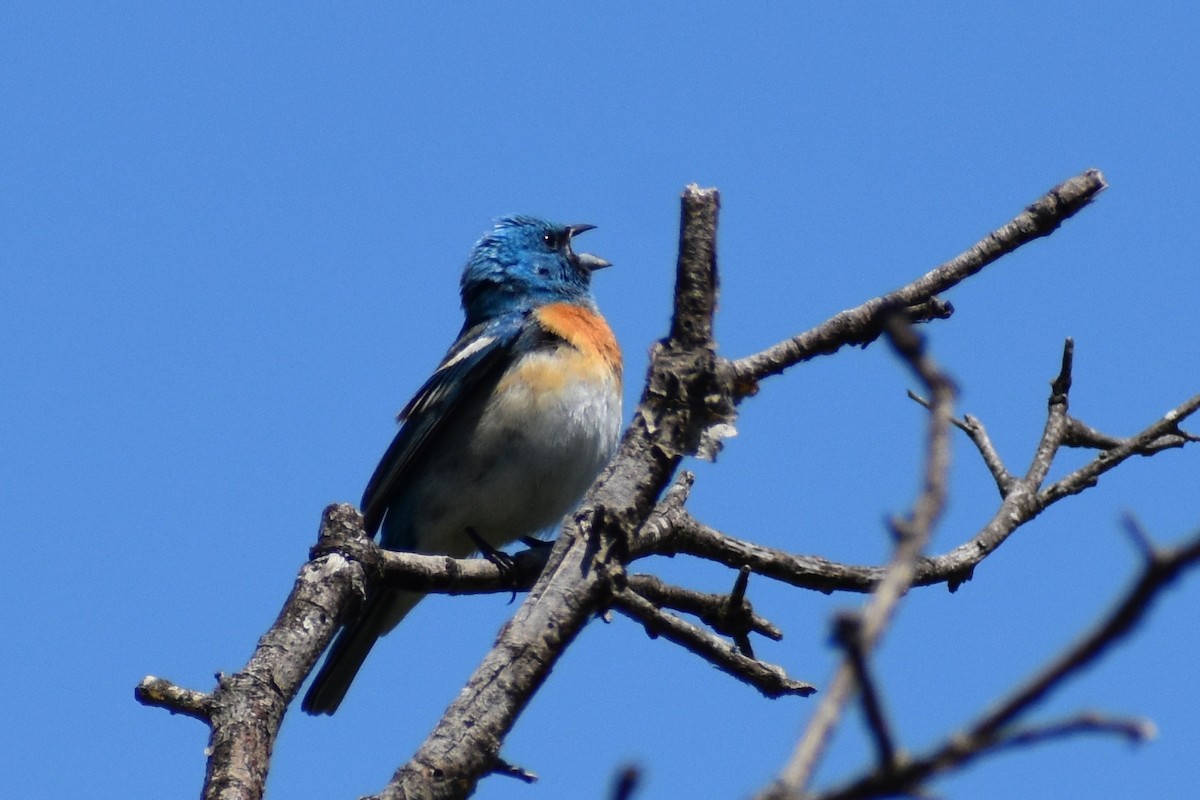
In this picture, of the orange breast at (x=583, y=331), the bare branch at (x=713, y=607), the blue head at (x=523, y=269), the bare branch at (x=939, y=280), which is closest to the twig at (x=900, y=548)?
the bare branch at (x=939, y=280)

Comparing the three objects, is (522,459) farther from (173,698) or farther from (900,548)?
(900,548)

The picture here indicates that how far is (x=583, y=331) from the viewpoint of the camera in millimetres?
8828

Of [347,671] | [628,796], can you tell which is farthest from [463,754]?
[347,671]

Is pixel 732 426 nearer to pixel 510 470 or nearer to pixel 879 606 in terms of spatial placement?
pixel 879 606

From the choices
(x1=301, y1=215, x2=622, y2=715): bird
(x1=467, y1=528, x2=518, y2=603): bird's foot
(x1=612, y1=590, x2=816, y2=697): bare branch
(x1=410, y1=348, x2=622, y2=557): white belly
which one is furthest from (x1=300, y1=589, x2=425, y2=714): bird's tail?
(x1=612, y1=590, x2=816, y2=697): bare branch

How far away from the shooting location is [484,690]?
3541 mm

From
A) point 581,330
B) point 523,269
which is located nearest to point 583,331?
point 581,330

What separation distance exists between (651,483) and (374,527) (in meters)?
5.20

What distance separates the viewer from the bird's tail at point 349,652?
314 inches

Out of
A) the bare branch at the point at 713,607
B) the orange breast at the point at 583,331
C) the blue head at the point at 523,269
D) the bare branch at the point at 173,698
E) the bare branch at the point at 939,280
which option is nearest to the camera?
the bare branch at the point at 173,698

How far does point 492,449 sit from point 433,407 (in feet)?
1.71

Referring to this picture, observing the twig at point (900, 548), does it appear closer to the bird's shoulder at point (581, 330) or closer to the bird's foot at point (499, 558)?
the bird's foot at point (499, 558)

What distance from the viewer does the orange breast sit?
341 inches

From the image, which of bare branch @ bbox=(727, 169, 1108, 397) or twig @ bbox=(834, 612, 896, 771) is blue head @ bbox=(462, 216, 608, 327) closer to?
bare branch @ bbox=(727, 169, 1108, 397)
